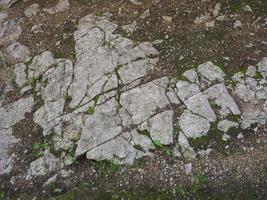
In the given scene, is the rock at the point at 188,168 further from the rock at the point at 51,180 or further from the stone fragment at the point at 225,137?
the rock at the point at 51,180

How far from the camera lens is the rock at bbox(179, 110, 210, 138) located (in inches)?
192

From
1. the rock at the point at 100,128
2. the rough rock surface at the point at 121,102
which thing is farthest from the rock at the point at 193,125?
the rock at the point at 100,128

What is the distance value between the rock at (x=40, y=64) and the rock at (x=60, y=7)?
1064 mm

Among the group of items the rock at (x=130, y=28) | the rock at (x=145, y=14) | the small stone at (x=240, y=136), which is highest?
the rock at (x=145, y=14)

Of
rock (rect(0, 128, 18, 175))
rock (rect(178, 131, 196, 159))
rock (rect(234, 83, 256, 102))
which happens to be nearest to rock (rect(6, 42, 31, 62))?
rock (rect(0, 128, 18, 175))

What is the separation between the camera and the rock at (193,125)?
4.88 metres

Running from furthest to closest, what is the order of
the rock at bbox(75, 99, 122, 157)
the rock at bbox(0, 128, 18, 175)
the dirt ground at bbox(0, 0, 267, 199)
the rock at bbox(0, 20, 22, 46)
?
the rock at bbox(0, 20, 22, 46) < the rock at bbox(0, 128, 18, 175) < the rock at bbox(75, 99, 122, 157) < the dirt ground at bbox(0, 0, 267, 199)

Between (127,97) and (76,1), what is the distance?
264 cm

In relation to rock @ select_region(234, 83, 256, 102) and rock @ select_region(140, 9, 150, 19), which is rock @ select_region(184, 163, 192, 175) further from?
rock @ select_region(140, 9, 150, 19)

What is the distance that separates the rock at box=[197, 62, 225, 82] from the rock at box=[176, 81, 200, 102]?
0.24 meters

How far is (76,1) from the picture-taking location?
23.0ft

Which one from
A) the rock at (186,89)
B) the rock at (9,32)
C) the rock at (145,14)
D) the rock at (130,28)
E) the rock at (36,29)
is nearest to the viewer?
the rock at (186,89)

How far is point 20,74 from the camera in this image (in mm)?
6246

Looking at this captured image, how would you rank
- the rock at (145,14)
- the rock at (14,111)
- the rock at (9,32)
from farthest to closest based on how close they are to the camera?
the rock at (9,32) → the rock at (145,14) → the rock at (14,111)
